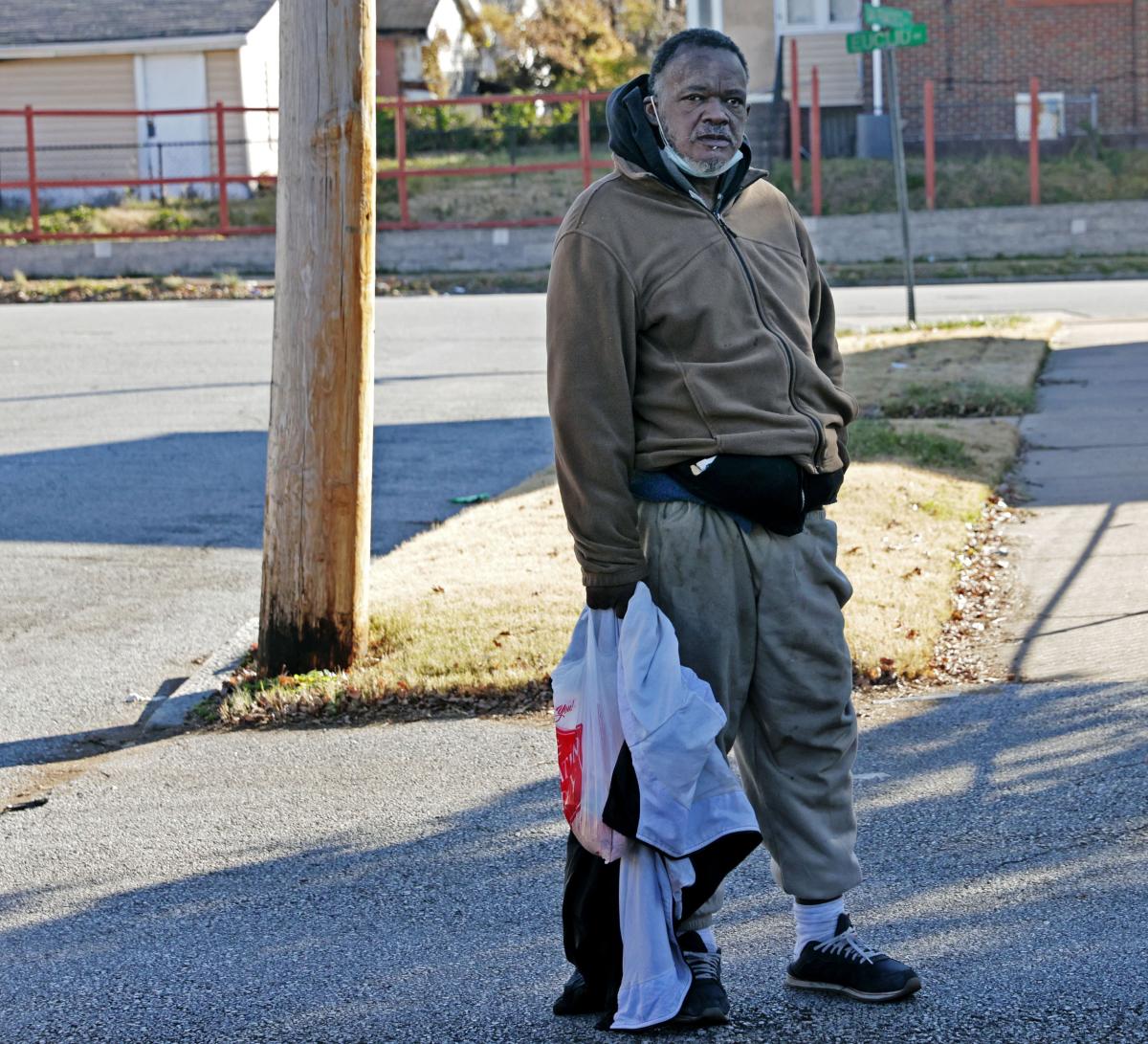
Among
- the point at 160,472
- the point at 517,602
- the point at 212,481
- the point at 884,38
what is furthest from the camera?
the point at 884,38

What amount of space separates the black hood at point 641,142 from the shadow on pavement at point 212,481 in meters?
5.72

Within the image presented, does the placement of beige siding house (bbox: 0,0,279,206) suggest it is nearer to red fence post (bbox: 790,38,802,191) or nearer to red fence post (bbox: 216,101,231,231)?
red fence post (bbox: 216,101,231,231)

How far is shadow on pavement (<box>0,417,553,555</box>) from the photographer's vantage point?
31.1ft

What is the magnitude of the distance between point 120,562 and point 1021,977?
618cm

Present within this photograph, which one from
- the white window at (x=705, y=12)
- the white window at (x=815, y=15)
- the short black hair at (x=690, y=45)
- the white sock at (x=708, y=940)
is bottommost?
the white sock at (x=708, y=940)

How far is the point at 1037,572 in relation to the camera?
764cm

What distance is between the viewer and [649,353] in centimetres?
337

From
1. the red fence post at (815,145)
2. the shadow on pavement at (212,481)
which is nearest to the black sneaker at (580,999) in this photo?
the shadow on pavement at (212,481)

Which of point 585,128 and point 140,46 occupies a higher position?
point 140,46

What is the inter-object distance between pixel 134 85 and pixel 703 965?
3377cm

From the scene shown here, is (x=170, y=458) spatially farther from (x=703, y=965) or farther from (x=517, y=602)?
(x=703, y=965)

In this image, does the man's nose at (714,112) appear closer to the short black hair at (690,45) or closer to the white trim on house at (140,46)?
the short black hair at (690,45)

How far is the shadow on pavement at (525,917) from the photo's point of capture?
357 cm

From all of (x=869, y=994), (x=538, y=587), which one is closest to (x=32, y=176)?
(x=538, y=587)
